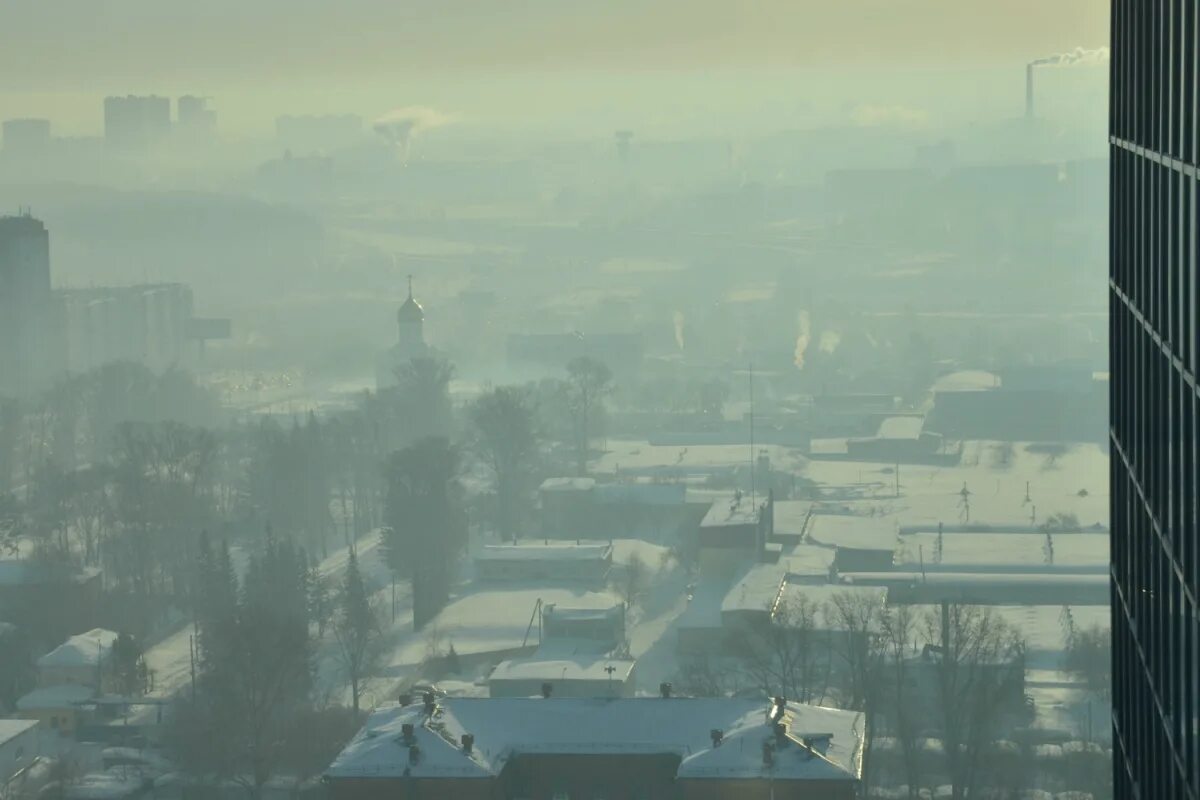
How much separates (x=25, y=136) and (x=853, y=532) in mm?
58989

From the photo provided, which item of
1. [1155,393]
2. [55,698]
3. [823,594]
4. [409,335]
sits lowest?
[55,698]

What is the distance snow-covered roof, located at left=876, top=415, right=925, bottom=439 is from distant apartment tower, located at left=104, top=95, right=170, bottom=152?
4937 cm

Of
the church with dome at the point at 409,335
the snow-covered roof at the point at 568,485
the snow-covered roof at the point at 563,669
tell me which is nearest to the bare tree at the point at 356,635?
the snow-covered roof at the point at 563,669

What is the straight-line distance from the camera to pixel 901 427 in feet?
114

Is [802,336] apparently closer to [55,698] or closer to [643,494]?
[643,494]

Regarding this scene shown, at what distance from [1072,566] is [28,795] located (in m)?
11.4

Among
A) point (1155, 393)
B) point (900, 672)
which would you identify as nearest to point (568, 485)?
point (900, 672)

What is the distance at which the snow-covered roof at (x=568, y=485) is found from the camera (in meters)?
27.0

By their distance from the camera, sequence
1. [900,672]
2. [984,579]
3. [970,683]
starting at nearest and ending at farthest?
[970,683] → [900,672] → [984,579]

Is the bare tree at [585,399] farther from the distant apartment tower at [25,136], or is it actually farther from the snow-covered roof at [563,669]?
the distant apartment tower at [25,136]

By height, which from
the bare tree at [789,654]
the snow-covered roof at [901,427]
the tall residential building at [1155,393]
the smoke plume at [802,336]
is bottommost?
the smoke plume at [802,336]

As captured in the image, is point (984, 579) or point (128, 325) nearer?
point (984, 579)

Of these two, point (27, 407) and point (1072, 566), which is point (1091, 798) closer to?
point (1072, 566)

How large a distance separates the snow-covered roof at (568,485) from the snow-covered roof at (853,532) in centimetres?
303
